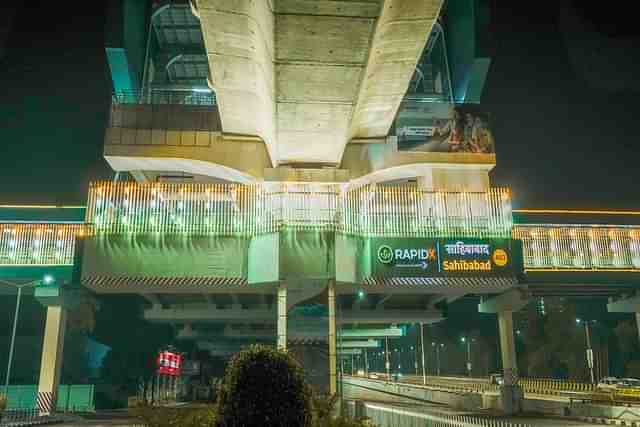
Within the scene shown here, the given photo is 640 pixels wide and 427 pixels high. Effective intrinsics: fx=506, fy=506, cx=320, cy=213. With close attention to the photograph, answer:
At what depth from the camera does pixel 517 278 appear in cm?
2498

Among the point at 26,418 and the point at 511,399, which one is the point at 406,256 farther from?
the point at 26,418

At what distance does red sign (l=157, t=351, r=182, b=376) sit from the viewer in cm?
3575

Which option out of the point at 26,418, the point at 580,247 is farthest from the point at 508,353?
the point at 26,418

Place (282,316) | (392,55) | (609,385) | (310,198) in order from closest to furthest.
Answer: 1. (392,55)
2. (282,316)
3. (310,198)
4. (609,385)

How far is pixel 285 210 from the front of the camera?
918 inches

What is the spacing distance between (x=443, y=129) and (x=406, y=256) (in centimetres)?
1197

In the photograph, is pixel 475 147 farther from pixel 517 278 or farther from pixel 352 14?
pixel 352 14

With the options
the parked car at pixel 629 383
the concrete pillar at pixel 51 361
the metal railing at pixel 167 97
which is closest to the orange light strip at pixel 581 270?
the parked car at pixel 629 383

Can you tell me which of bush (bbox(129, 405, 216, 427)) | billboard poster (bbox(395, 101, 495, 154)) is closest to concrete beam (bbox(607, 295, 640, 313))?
billboard poster (bbox(395, 101, 495, 154))

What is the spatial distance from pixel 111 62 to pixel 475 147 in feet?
80.4

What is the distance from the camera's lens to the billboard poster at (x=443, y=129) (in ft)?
105

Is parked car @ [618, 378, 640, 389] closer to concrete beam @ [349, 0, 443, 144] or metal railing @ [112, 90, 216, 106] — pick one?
concrete beam @ [349, 0, 443, 144]

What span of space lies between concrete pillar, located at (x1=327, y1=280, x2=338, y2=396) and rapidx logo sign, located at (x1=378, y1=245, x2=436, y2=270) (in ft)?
9.13

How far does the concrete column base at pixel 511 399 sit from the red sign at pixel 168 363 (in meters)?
22.6
